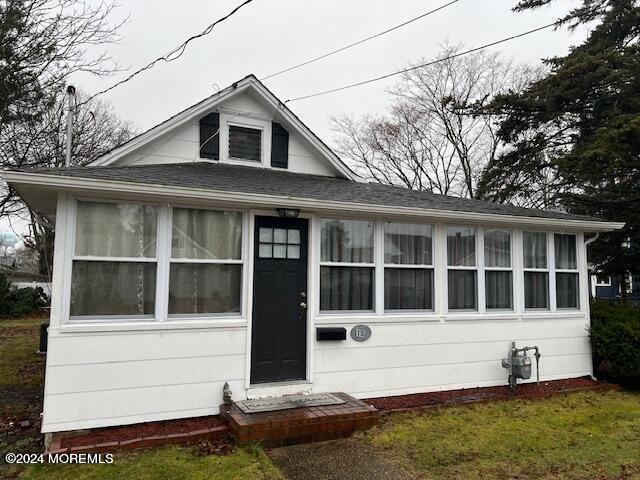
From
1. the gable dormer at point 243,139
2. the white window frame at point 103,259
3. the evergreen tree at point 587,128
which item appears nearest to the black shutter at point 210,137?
the gable dormer at point 243,139

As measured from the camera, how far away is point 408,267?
6.11 meters

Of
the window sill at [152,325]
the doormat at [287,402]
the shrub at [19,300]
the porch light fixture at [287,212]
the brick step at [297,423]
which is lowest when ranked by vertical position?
the brick step at [297,423]

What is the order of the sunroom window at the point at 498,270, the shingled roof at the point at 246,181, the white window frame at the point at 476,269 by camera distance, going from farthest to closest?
the sunroom window at the point at 498,270
the white window frame at the point at 476,269
the shingled roof at the point at 246,181

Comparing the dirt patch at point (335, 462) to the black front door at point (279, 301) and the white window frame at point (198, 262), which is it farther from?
the white window frame at point (198, 262)

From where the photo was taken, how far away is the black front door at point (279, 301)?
205 inches

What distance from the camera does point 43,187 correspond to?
4.22m

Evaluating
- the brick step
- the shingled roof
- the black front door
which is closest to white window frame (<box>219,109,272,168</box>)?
the shingled roof

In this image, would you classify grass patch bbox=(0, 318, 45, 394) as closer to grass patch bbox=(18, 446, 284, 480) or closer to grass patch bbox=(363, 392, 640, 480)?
grass patch bbox=(18, 446, 284, 480)

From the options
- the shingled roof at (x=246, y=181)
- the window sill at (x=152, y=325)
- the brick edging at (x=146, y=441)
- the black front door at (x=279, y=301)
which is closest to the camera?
the brick edging at (x=146, y=441)

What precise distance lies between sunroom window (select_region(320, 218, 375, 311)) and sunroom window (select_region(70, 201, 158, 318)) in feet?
6.80

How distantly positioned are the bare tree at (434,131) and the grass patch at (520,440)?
1715cm

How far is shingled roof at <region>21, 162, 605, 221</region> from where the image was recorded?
4.80 metres

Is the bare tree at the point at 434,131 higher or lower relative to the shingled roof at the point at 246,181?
higher

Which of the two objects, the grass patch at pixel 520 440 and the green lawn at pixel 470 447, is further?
the grass patch at pixel 520 440
